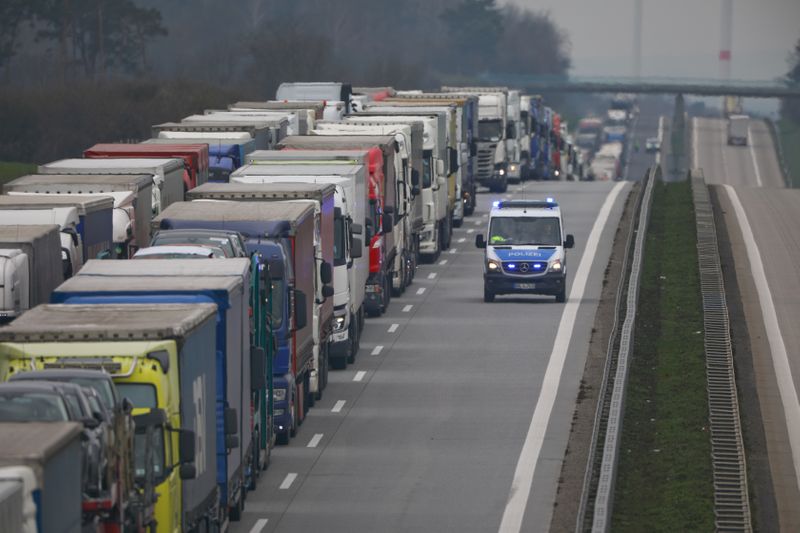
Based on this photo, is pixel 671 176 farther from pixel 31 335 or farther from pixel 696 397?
pixel 31 335

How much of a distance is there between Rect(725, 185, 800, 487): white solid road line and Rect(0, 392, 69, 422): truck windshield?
1376cm

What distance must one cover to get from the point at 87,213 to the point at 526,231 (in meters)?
17.1

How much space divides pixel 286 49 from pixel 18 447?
116 meters

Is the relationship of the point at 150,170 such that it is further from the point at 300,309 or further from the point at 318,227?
the point at 300,309

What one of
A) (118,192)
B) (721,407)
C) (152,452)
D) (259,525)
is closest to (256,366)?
(259,525)

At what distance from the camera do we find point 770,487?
26.7 m

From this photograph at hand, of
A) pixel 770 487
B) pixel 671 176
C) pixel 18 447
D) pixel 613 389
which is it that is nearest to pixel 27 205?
pixel 613 389

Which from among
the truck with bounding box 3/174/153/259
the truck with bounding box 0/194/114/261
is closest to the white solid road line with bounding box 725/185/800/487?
the truck with bounding box 0/194/114/261

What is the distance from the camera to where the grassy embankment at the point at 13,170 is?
69.8 meters

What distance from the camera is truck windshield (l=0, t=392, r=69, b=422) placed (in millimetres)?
15758

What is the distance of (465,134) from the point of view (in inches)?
2469

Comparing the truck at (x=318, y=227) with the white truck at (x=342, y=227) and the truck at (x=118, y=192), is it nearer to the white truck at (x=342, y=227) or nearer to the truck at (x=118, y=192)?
the white truck at (x=342, y=227)

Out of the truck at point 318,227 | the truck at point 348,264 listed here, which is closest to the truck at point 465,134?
the truck at point 348,264

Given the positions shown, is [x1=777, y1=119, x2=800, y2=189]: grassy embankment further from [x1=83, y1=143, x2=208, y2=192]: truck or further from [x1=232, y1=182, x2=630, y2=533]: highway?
[x1=83, y1=143, x2=208, y2=192]: truck
